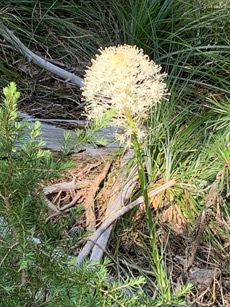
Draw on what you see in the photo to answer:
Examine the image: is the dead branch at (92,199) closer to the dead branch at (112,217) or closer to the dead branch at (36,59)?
the dead branch at (112,217)

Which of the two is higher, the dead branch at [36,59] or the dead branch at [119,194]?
the dead branch at [36,59]

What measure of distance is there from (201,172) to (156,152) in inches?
9.5

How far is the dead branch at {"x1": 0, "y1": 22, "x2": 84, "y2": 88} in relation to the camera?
11.7 feet

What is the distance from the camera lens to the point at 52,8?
3.88 m

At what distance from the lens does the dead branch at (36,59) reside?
357 centimetres

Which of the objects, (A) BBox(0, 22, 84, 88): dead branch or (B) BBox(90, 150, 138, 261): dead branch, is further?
(A) BBox(0, 22, 84, 88): dead branch

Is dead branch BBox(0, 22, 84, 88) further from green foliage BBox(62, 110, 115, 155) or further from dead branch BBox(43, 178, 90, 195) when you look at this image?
green foliage BBox(62, 110, 115, 155)

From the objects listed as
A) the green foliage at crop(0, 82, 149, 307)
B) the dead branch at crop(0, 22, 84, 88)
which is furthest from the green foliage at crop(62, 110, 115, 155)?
the dead branch at crop(0, 22, 84, 88)

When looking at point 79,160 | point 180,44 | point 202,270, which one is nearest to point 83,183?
point 79,160

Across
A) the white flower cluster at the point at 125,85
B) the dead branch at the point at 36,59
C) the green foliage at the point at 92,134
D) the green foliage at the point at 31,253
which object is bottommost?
the green foliage at the point at 31,253

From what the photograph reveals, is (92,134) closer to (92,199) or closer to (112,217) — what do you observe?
(112,217)

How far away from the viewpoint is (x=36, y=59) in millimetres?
3674

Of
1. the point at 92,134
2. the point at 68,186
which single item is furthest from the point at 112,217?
the point at 92,134

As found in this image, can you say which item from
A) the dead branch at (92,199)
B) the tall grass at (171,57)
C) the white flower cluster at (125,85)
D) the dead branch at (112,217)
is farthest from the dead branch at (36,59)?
the white flower cluster at (125,85)
